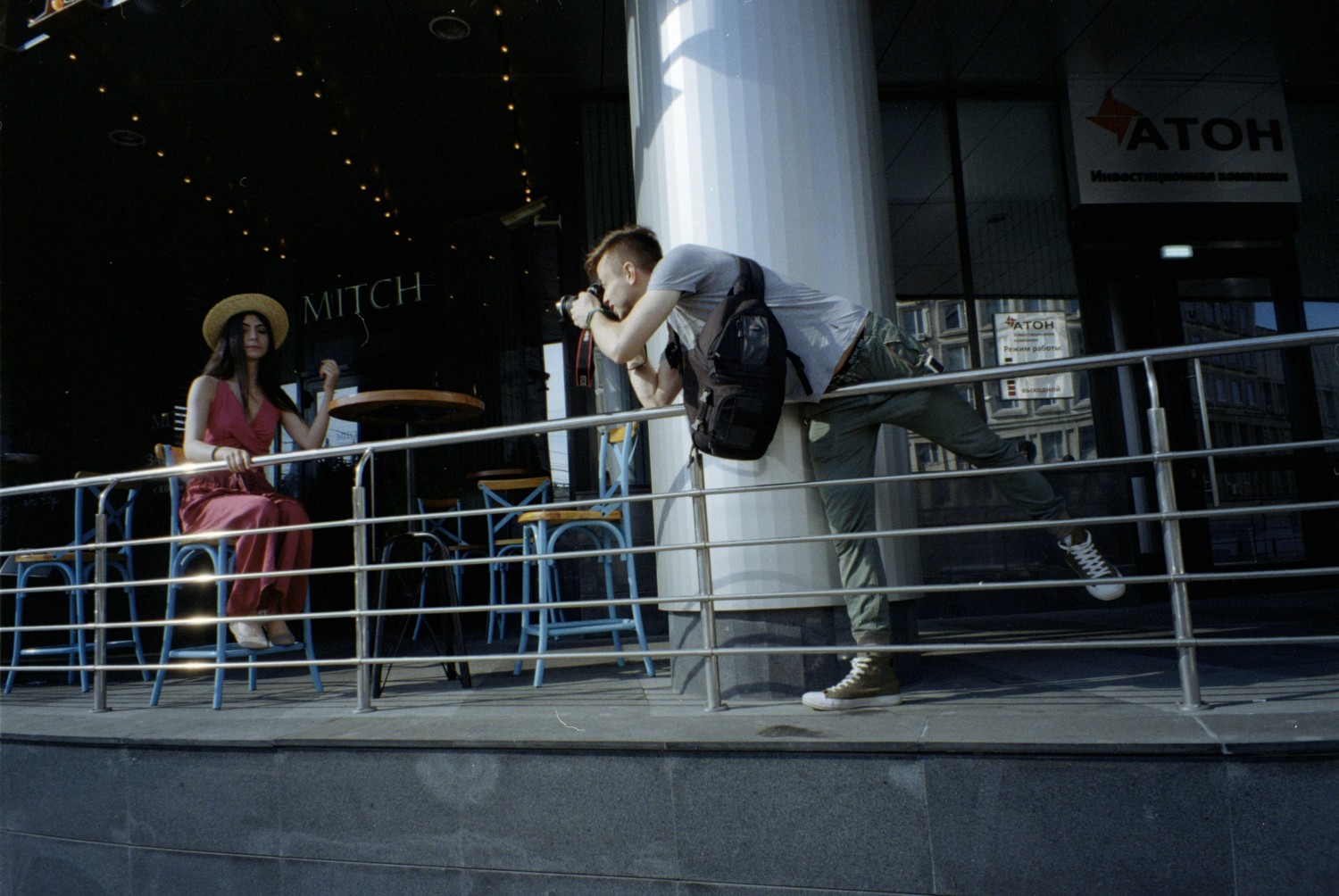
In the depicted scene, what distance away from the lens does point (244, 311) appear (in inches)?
165

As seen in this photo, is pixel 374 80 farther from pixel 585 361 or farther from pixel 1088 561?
pixel 1088 561

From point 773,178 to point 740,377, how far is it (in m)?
0.99

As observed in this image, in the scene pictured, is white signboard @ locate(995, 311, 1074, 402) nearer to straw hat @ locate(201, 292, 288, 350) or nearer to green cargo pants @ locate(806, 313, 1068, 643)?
green cargo pants @ locate(806, 313, 1068, 643)

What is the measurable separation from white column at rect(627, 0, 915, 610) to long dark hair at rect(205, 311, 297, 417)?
1999 millimetres

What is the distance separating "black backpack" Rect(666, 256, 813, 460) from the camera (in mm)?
2668

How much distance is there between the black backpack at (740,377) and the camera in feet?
8.75

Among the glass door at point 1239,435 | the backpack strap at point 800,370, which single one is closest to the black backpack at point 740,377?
the backpack strap at point 800,370

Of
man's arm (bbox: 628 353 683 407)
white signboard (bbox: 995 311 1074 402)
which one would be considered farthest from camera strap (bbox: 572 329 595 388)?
white signboard (bbox: 995 311 1074 402)

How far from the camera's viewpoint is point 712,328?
271cm

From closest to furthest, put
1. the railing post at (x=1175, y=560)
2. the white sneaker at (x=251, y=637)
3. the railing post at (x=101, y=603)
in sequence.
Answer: the railing post at (x=1175, y=560)
the railing post at (x=101, y=603)
the white sneaker at (x=251, y=637)

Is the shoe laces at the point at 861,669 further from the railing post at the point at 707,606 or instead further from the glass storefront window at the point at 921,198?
the glass storefront window at the point at 921,198

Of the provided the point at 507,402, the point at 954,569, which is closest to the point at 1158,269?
the point at 954,569

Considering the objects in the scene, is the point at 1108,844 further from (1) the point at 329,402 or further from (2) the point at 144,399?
(2) the point at 144,399

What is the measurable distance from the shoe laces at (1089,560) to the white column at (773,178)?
0.62 metres
